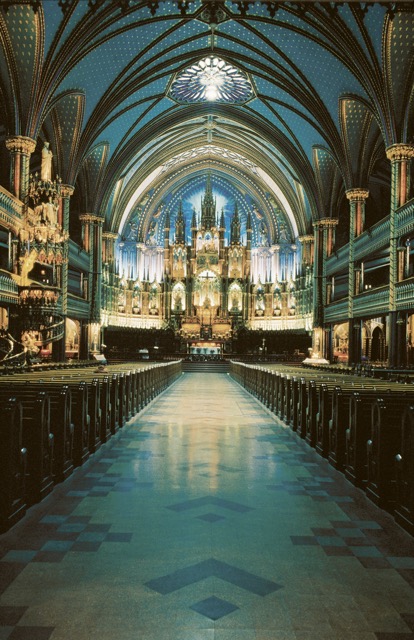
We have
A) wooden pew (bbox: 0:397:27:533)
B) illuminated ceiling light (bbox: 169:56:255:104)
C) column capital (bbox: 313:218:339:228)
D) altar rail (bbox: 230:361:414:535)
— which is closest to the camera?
wooden pew (bbox: 0:397:27:533)

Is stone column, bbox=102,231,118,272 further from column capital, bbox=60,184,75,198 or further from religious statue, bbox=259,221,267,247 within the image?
religious statue, bbox=259,221,267,247

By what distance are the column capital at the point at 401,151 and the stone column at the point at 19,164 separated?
484 inches

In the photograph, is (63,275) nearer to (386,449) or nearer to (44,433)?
(44,433)

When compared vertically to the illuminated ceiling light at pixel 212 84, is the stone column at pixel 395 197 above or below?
below

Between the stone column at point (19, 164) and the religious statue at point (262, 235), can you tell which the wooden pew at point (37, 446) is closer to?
the stone column at point (19, 164)

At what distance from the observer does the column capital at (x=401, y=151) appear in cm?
1848

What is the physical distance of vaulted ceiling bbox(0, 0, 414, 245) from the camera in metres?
17.3

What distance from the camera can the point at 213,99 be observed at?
30516 millimetres

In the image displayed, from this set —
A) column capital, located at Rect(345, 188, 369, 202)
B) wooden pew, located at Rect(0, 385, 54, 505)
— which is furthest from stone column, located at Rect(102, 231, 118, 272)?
wooden pew, located at Rect(0, 385, 54, 505)

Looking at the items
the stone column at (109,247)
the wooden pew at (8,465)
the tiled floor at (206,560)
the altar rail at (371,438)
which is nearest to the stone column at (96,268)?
the stone column at (109,247)

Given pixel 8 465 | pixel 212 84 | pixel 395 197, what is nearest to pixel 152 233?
pixel 212 84

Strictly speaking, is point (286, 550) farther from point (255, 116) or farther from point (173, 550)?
point (255, 116)

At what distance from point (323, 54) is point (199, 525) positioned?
20809 millimetres

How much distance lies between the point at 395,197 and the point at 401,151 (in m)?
1.54
